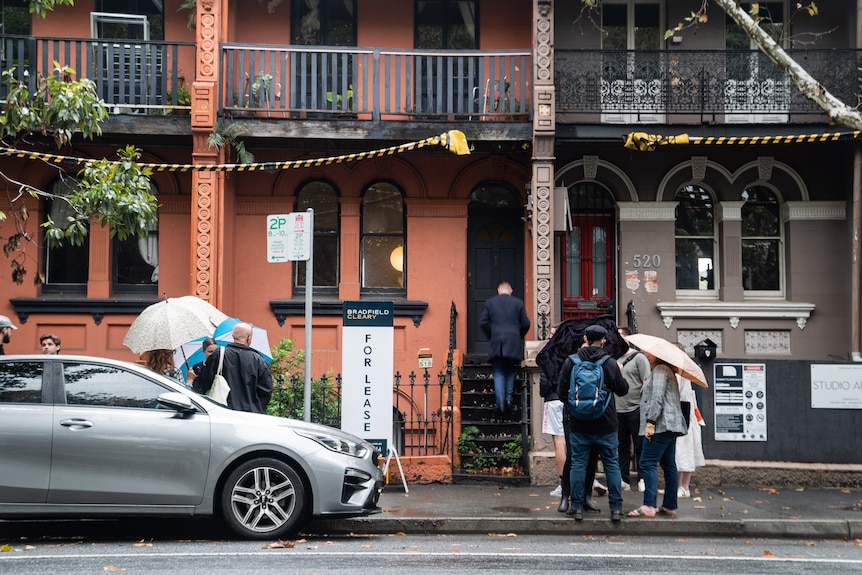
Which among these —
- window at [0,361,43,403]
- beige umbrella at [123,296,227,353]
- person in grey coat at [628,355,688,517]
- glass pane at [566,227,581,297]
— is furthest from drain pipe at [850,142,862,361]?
window at [0,361,43,403]

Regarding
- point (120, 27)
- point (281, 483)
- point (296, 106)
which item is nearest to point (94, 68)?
point (120, 27)

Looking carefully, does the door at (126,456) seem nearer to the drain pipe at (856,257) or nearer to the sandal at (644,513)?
the sandal at (644,513)

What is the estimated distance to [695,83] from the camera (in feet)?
51.2

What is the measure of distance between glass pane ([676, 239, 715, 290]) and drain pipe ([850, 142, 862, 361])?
2359 millimetres

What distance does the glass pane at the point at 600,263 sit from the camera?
16.5 metres

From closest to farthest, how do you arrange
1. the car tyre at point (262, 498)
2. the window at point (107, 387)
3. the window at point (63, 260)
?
the car tyre at point (262, 498) < the window at point (107, 387) < the window at point (63, 260)

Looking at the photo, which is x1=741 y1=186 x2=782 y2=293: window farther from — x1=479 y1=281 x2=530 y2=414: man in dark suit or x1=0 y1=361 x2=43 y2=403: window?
x1=0 y1=361 x2=43 y2=403: window

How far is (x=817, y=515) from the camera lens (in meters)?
9.95

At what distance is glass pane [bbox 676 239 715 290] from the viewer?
16.6 metres

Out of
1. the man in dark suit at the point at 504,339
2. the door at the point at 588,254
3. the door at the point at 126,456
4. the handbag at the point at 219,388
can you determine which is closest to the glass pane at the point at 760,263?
the door at the point at 588,254

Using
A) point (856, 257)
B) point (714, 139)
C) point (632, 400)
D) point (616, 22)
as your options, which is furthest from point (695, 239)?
point (632, 400)

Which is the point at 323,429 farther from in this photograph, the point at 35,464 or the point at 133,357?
the point at 133,357

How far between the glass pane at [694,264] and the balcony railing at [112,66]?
8740 mm

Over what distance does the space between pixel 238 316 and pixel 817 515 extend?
9.83 meters
